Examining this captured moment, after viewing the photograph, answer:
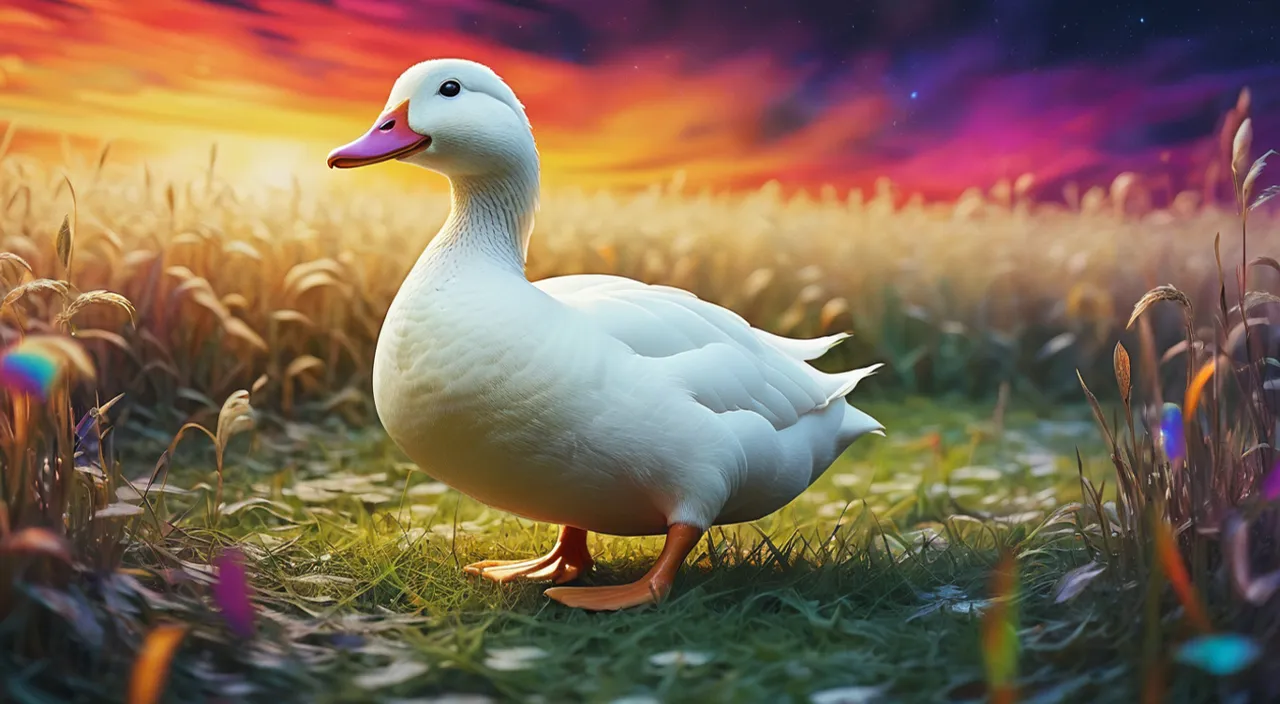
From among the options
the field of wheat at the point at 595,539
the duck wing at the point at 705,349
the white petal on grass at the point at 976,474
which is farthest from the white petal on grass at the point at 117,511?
the white petal on grass at the point at 976,474

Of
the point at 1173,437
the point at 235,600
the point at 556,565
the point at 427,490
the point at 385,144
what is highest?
the point at 385,144

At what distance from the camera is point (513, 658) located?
5.55 ft

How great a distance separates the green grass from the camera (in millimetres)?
1634

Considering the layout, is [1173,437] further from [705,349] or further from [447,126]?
[447,126]

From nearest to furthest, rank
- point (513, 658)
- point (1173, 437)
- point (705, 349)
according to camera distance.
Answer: point (513, 658) → point (1173, 437) → point (705, 349)

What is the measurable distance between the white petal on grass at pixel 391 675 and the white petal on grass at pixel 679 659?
0.38 meters

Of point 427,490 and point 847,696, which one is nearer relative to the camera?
point 847,696

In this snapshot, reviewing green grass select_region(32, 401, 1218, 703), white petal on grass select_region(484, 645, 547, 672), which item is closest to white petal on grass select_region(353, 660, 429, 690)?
green grass select_region(32, 401, 1218, 703)

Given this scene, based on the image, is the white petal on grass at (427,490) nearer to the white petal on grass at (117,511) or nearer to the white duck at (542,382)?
the white duck at (542,382)

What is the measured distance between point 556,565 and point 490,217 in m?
0.78

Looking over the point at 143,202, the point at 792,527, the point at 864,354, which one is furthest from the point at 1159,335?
the point at 143,202

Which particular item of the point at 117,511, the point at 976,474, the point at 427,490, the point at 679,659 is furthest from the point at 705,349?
the point at 976,474

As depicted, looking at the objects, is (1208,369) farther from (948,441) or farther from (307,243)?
(307,243)

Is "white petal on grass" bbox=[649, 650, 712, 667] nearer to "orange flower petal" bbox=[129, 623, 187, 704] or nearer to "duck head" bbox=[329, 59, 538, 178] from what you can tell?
"orange flower petal" bbox=[129, 623, 187, 704]
